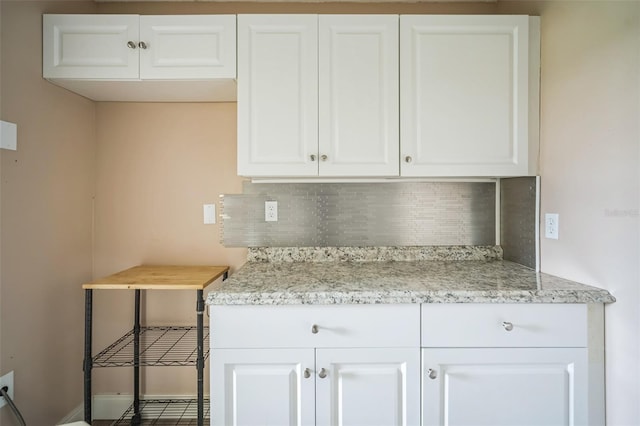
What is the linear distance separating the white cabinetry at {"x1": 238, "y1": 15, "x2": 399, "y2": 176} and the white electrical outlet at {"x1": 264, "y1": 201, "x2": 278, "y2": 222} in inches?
13.8

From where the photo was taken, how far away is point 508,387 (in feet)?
3.75

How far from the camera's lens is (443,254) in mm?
1743

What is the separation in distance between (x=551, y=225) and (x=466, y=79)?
73 centimetres

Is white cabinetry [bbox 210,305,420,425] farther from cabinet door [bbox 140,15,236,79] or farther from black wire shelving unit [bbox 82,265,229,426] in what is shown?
cabinet door [bbox 140,15,236,79]

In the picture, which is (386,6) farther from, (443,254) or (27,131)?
(27,131)

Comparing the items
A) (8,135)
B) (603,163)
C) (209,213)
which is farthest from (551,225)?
(8,135)

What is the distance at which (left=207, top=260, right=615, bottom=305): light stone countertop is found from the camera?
1128 mm

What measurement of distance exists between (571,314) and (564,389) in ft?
0.88

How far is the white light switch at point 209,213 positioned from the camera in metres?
1.83

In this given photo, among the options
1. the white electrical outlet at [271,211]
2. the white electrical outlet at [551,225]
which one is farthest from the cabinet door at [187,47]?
the white electrical outlet at [551,225]

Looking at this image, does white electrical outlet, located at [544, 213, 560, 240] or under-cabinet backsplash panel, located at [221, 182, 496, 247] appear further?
under-cabinet backsplash panel, located at [221, 182, 496, 247]

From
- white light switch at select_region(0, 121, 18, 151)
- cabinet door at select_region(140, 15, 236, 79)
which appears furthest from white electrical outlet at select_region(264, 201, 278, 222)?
white light switch at select_region(0, 121, 18, 151)

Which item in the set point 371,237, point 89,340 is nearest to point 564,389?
point 371,237

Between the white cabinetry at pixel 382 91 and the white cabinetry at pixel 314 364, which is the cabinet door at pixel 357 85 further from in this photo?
the white cabinetry at pixel 314 364
